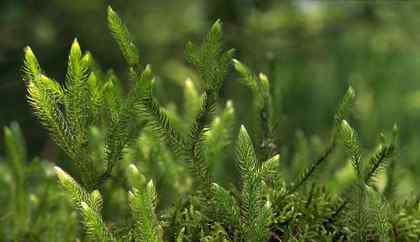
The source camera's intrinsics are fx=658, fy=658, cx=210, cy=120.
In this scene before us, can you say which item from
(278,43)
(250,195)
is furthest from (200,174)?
(278,43)

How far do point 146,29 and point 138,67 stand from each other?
168 cm

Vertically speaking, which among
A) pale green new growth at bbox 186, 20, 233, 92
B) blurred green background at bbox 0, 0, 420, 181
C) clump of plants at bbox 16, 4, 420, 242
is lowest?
blurred green background at bbox 0, 0, 420, 181

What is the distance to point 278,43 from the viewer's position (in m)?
2.22

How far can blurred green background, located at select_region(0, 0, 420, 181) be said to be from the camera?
2.19m

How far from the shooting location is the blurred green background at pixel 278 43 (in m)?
2.19

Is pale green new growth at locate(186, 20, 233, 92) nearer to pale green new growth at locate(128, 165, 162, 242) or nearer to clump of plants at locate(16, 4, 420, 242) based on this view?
clump of plants at locate(16, 4, 420, 242)

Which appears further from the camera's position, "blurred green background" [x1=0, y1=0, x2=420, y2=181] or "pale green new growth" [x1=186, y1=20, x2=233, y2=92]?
"blurred green background" [x1=0, y1=0, x2=420, y2=181]

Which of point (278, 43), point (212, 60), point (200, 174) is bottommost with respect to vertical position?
point (278, 43)

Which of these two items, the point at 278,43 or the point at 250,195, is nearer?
the point at 250,195

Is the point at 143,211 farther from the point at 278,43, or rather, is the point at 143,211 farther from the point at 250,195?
the point at 278,43

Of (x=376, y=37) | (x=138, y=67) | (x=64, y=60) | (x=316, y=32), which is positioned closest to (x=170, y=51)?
(x=64, y=60)

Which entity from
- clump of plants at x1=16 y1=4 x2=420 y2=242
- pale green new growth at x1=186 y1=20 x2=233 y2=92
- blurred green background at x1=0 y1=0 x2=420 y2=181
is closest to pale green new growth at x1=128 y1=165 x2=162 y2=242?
clump of plants at x1=16 y1=4 x2=420 y2=242

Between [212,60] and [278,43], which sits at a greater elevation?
[212,60]

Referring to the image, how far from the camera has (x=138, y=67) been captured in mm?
728
